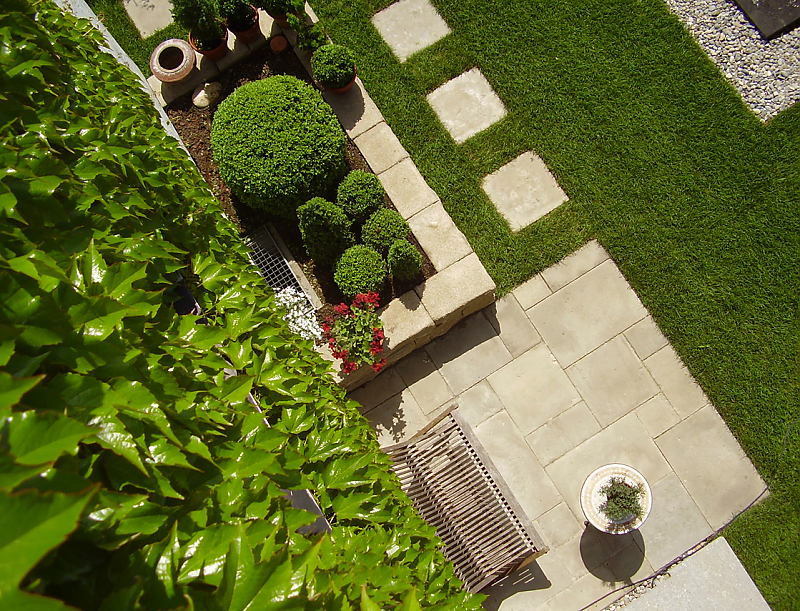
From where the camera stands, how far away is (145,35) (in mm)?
5656

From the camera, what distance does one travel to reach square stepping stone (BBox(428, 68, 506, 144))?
211 inches

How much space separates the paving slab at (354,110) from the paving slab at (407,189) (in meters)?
0.55

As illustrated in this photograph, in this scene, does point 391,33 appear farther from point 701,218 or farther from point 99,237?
point 99,237

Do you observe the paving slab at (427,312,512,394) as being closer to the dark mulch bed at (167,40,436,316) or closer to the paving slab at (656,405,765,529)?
the dark mulch bed at (167,40,436,316)

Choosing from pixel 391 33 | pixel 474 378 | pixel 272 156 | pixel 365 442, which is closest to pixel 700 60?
pixel 391 33

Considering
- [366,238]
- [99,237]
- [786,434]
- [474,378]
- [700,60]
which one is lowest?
[786,434]

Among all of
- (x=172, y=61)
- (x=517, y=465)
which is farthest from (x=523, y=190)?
(x=172, y=61)

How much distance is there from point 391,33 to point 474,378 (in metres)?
3.87

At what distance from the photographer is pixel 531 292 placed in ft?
16.5

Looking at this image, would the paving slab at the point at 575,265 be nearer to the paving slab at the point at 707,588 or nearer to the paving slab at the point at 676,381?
the paving slab at the point at 676,381

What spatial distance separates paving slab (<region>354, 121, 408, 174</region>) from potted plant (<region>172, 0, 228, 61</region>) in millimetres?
1722

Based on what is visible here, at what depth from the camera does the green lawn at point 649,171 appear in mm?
4828

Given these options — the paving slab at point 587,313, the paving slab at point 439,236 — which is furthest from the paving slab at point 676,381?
the paving slab at point 439,236

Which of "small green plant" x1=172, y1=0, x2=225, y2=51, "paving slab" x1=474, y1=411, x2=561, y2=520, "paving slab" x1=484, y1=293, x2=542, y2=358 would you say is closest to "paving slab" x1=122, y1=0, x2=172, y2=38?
"small green plant" x1=172, y1=0, x2=225, y2=51
